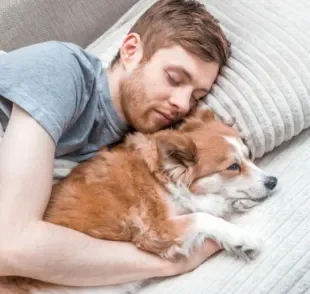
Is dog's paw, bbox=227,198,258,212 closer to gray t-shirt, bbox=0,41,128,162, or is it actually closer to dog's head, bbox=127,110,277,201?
dog's head, bbox=127,110,277,201

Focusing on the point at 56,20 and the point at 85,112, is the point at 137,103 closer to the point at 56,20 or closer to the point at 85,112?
the point at 85,112

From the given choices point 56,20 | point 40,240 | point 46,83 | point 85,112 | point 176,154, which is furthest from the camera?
point 56,20

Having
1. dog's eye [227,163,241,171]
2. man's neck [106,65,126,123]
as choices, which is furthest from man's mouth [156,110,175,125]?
dog's eye [227,163,241,171]

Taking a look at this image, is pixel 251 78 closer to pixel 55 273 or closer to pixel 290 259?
pixel 290 259

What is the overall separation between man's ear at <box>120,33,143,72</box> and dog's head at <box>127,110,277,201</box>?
0.26m

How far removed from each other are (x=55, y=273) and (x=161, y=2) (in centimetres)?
99

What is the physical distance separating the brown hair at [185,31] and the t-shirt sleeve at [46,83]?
0.28 meters

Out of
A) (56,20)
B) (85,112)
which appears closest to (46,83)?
(85,112)

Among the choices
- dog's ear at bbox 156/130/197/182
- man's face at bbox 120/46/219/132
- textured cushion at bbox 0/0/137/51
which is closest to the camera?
dog's ear at bbox 156/130/197/182

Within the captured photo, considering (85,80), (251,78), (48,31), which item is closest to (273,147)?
(251,78)

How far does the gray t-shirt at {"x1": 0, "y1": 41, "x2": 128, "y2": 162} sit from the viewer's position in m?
1.38

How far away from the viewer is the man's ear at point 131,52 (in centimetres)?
169

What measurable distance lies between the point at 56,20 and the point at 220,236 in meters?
1.19

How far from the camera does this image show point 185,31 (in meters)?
1.64
